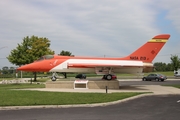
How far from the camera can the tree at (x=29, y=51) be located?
4125cm

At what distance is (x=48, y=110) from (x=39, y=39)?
34154 millimetres

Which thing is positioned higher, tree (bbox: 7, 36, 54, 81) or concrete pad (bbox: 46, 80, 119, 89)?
tree (bbox: 7, 36, 54, 81)

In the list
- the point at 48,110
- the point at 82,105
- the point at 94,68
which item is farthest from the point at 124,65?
the point at 48,110

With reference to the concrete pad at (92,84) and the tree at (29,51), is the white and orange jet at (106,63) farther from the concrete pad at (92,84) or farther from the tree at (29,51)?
the tree at (29,51)

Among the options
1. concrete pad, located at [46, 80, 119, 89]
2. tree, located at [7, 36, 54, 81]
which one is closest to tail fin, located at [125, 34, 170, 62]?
concrete pad, located at [46, 80, 119, 89]

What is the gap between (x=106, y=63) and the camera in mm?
21141

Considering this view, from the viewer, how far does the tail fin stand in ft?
74.9

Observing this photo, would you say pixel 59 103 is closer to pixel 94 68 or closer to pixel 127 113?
pixel 127 113

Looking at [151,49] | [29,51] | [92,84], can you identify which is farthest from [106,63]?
[29,51]

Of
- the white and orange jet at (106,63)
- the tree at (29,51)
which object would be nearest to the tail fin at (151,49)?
the white and orange jet at (106,63)

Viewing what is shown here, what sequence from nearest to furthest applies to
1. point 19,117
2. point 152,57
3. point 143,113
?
point 19,117, point 143,113, point 152,57

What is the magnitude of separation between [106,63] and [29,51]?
2349 cm

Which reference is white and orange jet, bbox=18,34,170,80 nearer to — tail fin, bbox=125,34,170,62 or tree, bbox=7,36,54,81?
tail fin, bbox=125,34,170,62

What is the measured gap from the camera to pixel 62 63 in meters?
21.5
